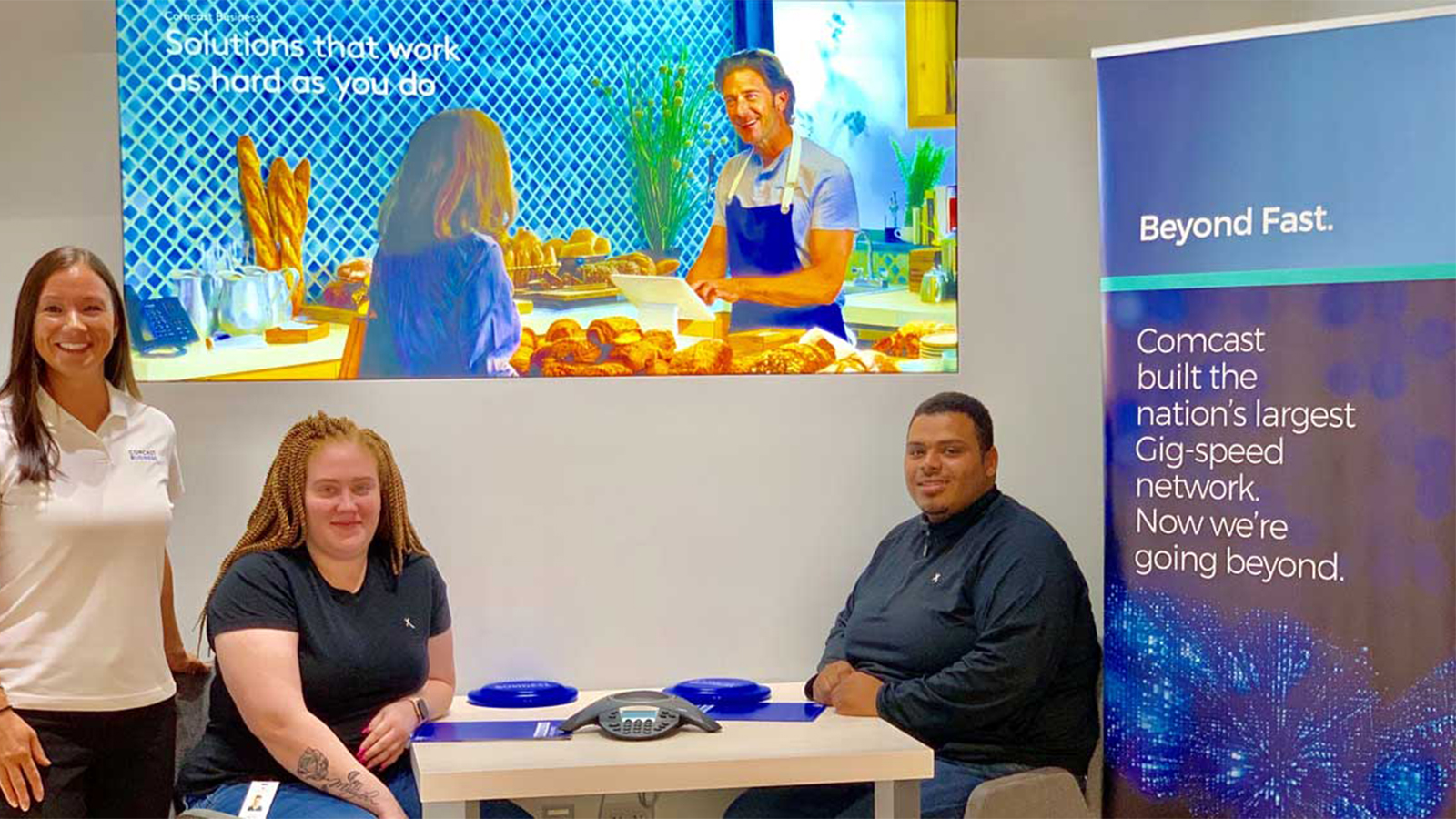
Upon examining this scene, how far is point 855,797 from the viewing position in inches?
138

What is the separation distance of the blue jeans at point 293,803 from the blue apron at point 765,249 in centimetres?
166

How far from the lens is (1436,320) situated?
306cm

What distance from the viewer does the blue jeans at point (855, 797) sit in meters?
3.35

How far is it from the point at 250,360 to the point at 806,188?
5.17ft

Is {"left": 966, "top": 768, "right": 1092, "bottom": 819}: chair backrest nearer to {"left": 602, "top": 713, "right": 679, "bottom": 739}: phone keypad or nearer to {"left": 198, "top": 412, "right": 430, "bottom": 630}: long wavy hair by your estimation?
{"left": 602, "top": 713, "right": 679, "bottom": 739}: phone keypad

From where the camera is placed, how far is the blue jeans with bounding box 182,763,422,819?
9.64ft

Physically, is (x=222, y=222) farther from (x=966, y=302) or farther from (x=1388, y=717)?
(x=1388, y=717)

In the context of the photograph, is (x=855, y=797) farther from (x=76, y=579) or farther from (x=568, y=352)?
(x=76, y=579)

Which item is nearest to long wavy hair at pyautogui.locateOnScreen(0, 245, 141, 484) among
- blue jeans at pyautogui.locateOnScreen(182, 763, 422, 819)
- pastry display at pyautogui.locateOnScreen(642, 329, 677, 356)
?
blue jeans at pyautogui.locateOnScreen(182, 763, 422, 819)

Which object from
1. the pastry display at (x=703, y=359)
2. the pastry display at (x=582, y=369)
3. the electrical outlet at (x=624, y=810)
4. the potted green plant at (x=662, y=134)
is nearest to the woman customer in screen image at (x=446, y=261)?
the pastry display at (x=582, y=369)

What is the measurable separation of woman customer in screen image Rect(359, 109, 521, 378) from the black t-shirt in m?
0.85

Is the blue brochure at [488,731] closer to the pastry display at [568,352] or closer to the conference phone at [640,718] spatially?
the conference phone at [640,718]

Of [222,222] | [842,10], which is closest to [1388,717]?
[842,10]

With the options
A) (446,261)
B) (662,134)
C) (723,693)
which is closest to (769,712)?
(723,693)
